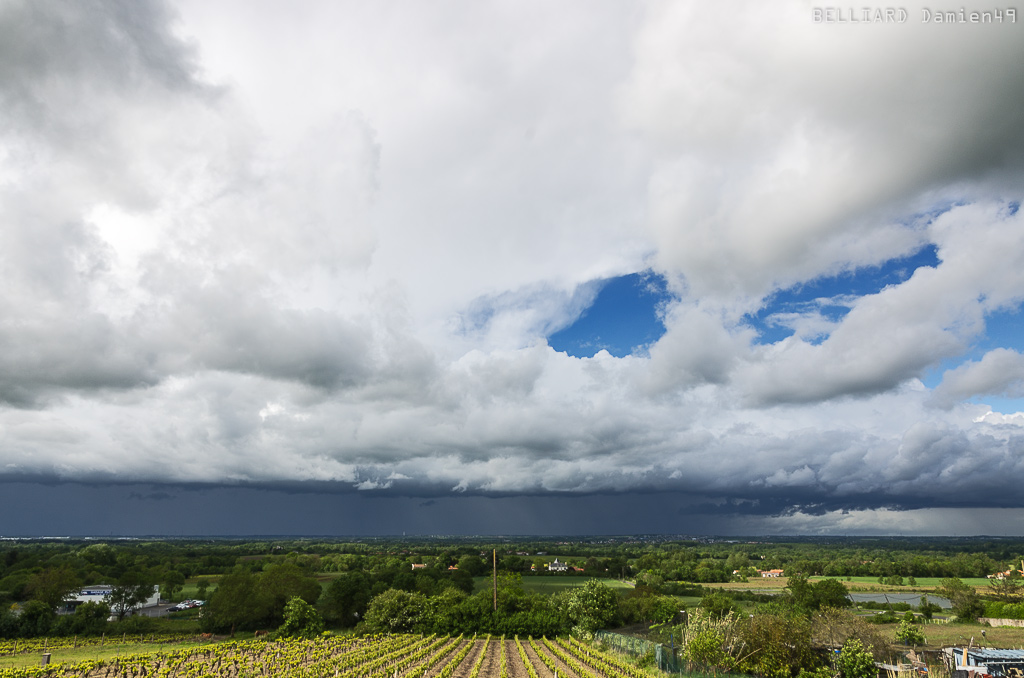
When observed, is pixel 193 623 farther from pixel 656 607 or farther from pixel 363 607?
pixel 656 607

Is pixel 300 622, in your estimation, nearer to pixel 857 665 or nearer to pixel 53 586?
pixel 53 586

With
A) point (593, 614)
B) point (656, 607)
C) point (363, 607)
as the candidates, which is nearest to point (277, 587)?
point (363, 607)

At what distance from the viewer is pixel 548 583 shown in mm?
104188

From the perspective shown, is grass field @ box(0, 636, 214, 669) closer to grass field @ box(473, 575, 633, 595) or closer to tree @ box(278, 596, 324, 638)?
tree @ box(278, 596, 324, 638)

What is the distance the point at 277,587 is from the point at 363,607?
32.6 feet

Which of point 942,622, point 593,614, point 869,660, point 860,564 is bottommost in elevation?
point 860,564

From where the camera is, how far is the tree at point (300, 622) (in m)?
52.5

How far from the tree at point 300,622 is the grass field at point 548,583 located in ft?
134

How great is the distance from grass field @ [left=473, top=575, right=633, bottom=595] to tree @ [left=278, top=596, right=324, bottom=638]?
134ft

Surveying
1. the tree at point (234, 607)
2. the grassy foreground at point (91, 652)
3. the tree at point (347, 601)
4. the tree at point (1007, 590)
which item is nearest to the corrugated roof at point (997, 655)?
the tree at point (1007, 590)

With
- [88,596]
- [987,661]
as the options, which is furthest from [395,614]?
[88,596]

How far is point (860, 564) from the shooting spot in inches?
5507

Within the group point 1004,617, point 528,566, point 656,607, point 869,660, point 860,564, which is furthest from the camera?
point 860,564

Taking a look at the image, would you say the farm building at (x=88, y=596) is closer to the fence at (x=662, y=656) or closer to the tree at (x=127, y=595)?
the tree at (x=127, y=595)
